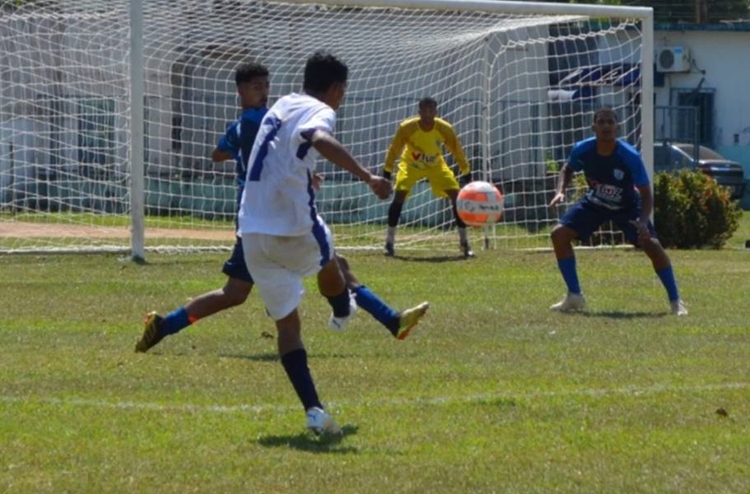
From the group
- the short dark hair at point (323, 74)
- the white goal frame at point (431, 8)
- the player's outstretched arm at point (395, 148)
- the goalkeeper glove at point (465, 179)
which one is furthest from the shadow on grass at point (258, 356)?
the goalkeeper glove at point (465, 179)

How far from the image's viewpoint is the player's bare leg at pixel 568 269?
1308cm

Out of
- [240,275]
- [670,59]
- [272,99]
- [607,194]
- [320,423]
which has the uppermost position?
[670,59]

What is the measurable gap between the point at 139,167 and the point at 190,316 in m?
7.83

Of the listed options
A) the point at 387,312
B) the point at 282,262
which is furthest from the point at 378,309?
the point at 282,262

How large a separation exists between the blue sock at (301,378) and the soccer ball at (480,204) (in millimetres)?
9451

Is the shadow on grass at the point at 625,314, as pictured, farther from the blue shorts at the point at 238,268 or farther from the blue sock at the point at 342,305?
the blue shorts at the point at 238,268

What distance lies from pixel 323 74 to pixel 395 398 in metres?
1.94

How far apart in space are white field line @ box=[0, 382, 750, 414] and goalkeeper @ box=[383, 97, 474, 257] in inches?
399

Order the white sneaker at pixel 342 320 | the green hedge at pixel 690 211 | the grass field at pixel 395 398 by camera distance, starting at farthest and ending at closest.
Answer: the green hedge at pixel 690 211, the white sneaker at pixel 342 320, the grass field at pixel 395 398

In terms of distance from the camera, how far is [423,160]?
19078 millimetres

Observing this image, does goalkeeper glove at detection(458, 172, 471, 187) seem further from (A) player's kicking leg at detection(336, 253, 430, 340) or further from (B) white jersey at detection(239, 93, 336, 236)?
(B) white jersey at detection(239, 93, 336, 236)

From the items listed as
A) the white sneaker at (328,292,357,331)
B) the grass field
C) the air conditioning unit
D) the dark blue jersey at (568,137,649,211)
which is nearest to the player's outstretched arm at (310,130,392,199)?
the grass field

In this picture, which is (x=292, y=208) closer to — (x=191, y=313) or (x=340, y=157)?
(x=340, y=157)

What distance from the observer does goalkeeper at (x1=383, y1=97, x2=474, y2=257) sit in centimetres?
1894
